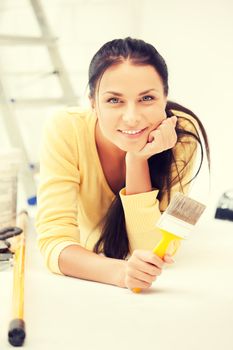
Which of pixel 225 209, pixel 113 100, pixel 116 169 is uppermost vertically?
pixel 113 100

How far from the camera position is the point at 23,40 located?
94cm

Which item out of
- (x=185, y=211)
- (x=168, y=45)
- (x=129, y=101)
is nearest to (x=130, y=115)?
(x=129, y=101)

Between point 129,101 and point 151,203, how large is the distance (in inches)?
6.2

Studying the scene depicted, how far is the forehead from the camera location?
490 mm

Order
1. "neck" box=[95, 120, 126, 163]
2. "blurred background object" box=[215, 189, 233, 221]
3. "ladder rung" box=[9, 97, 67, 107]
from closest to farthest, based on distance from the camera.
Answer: "neck" box=[95, 120, 126, 163]
"blurred background object" box=[215, 189, 233, 221]
"ladder rung" box=[9, 97, 67, 107]

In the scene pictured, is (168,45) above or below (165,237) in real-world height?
above

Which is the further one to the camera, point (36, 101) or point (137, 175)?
point (36, 101)

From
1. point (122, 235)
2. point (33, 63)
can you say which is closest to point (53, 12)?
point (33, 63)

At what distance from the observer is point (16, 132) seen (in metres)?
0.98

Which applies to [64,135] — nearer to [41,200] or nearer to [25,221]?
[41,200]

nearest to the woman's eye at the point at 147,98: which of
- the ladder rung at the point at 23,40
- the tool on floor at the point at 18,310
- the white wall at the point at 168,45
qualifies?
the tool on floor at the point at 18,310

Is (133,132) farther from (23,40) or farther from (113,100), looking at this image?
(23,40)

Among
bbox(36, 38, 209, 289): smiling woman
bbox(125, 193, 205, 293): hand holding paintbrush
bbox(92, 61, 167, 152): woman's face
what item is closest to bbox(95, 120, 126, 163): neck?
bbox(36, 38, 209, 289): smiling woman

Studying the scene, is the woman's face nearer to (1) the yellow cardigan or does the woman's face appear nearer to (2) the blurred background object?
(1) the yellow cardigan
